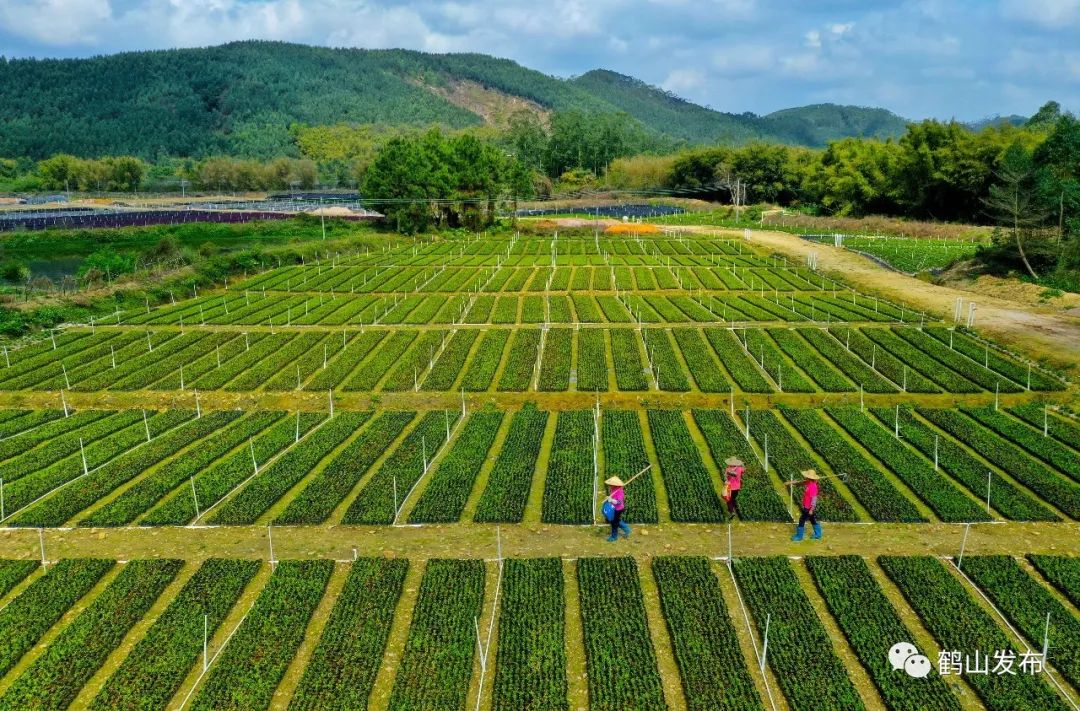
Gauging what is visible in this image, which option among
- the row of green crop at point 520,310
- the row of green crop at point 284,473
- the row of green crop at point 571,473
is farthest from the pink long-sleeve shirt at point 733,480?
the row of green crop at point 520,310

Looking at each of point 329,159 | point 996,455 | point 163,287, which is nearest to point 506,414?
point 996,455

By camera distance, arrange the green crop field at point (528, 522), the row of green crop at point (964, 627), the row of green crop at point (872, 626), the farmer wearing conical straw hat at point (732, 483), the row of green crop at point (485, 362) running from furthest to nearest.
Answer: the row of green crop at point (485, 362)
the farmer wearing conical straw hat at point (732, 483)
the green crop field at point (528, 522)
the row of green crop at point (872, 626)
the row of green crop at point (964, 627)

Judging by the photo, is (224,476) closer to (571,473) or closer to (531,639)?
(571,473)

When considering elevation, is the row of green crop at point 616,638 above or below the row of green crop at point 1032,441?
below

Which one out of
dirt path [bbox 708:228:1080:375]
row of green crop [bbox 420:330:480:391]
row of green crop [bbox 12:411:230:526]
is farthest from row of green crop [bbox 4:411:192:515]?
dirt path [bbox 708:228:1080:375]

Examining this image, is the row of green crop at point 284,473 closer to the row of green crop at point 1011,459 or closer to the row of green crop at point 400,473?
the row of green crop at point 400,473

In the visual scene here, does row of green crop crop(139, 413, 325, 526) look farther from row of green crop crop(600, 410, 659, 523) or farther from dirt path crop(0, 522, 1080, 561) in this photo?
row of green crop crop(600, 410, 659, 523)

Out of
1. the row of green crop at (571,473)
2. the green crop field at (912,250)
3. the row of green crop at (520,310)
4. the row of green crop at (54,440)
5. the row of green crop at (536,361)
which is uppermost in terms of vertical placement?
the green crop field at (912,250)

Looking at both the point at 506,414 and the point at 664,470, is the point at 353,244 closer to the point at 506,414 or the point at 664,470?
the point at 506,414
